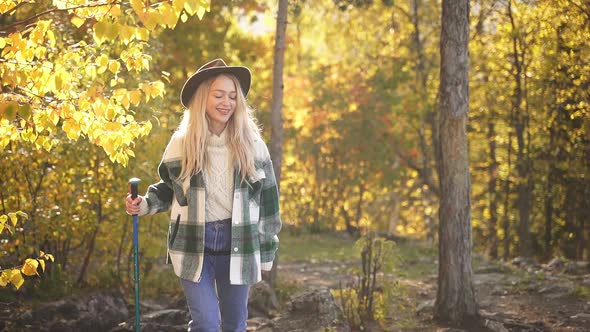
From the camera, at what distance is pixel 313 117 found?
54.3 feet

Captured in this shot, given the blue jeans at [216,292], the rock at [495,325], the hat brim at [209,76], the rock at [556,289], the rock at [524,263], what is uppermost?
the hat brim at [209,76]

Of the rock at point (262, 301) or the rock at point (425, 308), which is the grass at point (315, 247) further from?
the rock at point (262, 301)

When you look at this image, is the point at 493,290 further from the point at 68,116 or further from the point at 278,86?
the point at 68,116

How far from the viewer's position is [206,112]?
4.27 m

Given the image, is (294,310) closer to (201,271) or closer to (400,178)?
(201,271)

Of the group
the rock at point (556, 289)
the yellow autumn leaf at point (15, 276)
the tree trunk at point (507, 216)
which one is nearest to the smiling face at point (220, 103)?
the yellow autumn leaf at point (15, 276)

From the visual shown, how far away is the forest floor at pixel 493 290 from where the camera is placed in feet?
23.2

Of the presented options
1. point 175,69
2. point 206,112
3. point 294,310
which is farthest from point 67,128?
point 175,69

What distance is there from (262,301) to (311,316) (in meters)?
0.83

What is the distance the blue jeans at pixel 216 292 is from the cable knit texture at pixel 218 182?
0.06 m

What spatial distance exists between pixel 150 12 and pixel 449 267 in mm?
4599

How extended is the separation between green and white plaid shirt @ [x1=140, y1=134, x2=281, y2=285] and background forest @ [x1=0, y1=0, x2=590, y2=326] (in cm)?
30

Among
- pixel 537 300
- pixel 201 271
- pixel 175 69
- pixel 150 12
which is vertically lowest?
pixel 537 300

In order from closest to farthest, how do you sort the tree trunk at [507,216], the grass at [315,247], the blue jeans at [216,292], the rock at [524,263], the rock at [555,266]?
the blue jeans at [216,292], the rock at [555,266], the rock at [524,263], the grass at [315,247], the tree trunk at [507,216]
